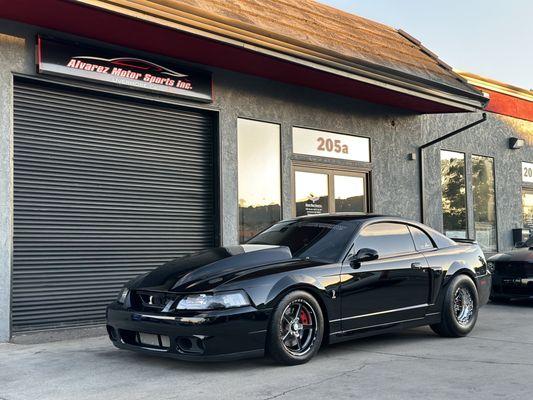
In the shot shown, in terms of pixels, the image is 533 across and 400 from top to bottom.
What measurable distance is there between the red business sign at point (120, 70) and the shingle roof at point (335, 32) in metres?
1.13

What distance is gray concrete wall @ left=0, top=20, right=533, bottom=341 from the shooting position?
811 cm

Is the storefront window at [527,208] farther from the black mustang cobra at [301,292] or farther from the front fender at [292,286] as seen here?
the front fender at [292,286]

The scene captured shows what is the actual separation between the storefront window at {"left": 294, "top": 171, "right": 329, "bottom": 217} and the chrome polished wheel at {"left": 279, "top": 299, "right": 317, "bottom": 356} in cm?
585

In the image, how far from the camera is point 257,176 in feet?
36.9

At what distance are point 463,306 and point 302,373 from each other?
117 inches

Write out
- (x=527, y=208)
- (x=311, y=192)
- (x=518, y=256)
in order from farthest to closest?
(x=527, y=208) < (x=311, y=192) < (x=518, y=256)

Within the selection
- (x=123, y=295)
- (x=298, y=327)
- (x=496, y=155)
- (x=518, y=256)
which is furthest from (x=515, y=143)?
(x=123, y=295)

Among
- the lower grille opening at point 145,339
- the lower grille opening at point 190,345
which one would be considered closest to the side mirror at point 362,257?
the lower grille opening at point 190,345

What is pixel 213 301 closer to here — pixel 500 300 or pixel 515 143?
pixel 500 300

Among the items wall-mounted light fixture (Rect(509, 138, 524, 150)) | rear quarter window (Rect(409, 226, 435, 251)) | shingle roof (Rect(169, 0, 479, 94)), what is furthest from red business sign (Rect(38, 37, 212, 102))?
A: wall-mounted light fixture (Rect(509, 138, 524, 150))

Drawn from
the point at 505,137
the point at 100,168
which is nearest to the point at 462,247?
the point at 100,168

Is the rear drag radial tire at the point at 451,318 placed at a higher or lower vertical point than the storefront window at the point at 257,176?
lower

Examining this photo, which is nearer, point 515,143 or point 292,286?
point 292,286

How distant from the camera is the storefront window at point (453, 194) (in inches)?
607
